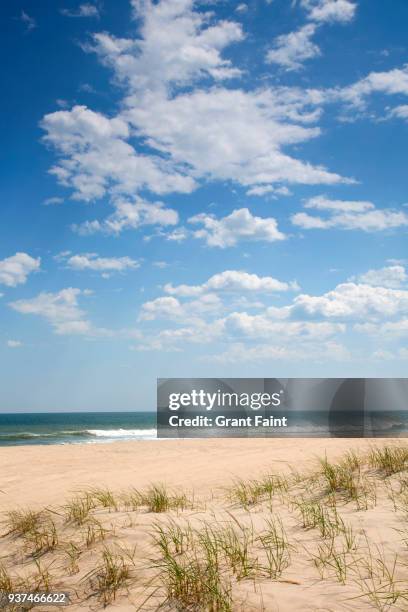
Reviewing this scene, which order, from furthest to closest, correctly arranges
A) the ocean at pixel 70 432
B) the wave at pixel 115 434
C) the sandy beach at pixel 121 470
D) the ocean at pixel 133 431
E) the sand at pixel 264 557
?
1. the wave at pixel 115 434
2. the ocean at pixel 133 431
3. the ocean at pixel 70 432
4. the sandy beach at pixel 121 470
5. the sand at pixel 264 557

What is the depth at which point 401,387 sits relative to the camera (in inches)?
2675

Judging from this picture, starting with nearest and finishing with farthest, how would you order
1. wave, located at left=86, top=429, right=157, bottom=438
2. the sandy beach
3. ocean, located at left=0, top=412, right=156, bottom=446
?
the sandy beach
ocean, located at left=0, top=412, right=156, bottom=446
wave, located at left=86, top=429, right=157, bottom=438

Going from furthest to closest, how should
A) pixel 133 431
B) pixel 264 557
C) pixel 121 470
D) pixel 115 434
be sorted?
pixel 133 431 → pixel 115 434 → pixel 121 470 → pixel 264 557

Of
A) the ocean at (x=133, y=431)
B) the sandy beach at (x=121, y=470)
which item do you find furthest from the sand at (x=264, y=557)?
the ocean at (x=133, y=431)

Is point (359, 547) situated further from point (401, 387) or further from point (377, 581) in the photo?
point (401, 387)

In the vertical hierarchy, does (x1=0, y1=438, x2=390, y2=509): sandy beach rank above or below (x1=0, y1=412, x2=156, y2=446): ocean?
above

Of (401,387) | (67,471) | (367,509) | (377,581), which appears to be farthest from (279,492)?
(401,387)

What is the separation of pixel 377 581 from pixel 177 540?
1.79 metres

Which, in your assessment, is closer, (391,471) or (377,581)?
(377,581)

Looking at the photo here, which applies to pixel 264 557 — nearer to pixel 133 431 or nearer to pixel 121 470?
pixel 121 470

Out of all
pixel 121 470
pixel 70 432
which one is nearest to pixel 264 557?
pixel 121 470

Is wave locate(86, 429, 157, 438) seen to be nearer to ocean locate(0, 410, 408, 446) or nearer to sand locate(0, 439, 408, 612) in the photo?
ocean locate(0, 410, 408, 446)

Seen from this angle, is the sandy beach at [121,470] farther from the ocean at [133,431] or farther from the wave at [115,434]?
the wave at [115,434]

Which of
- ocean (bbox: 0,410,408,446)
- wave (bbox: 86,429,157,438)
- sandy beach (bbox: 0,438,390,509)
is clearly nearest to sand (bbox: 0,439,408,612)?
sandy beach (bbox: 0,438,390,509)
